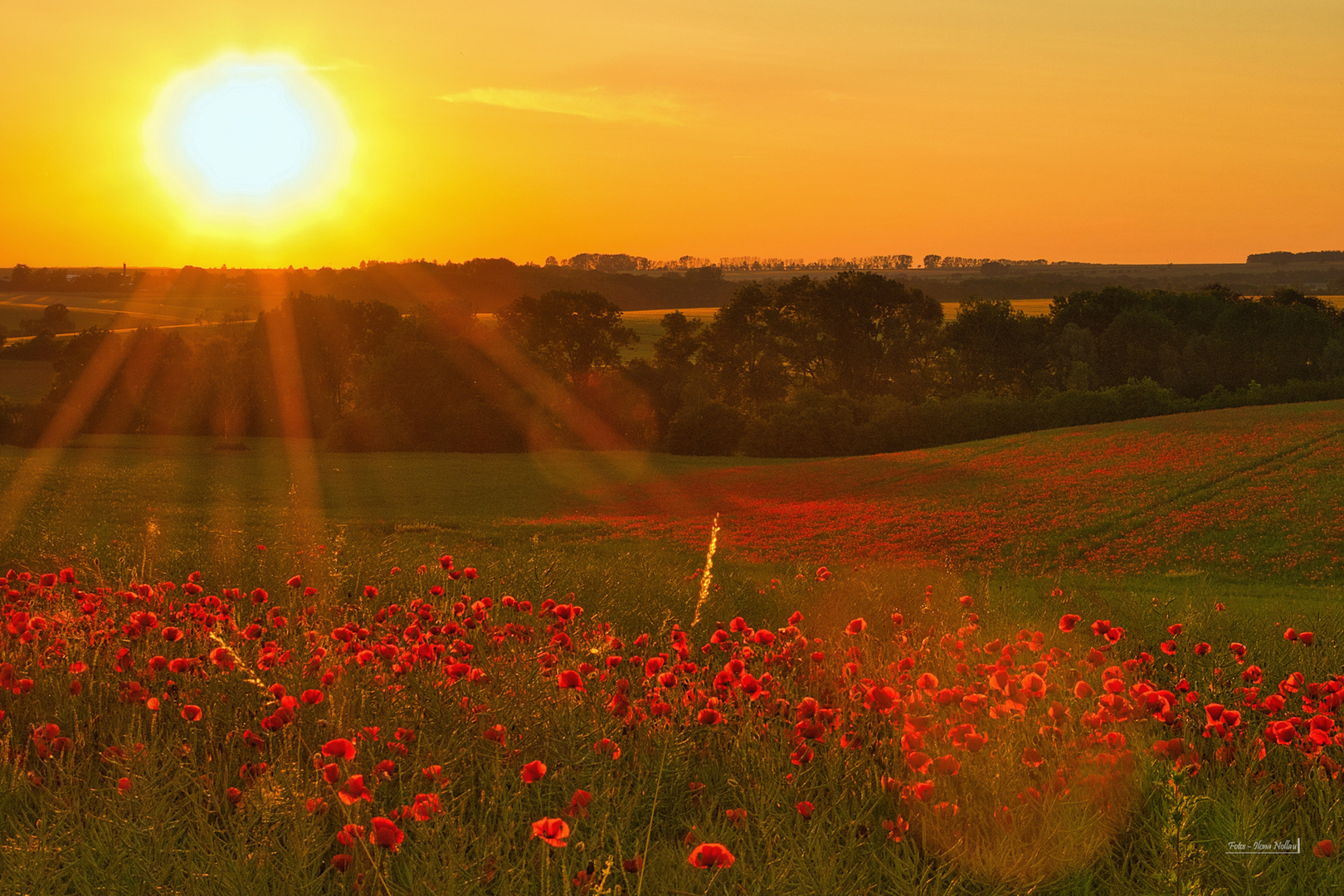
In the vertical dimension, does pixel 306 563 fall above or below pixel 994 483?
above

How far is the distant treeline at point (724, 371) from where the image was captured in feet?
195

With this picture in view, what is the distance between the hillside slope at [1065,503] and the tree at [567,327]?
2590 cm

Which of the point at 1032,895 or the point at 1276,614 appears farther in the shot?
the point at 1276,614

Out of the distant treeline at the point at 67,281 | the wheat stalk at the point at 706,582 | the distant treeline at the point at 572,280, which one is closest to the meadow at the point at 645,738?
the wheat stalk at the point at 706,582

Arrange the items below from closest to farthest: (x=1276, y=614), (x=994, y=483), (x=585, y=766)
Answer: (x=585, y=766) → (x=1276, y=614) → (x=994, y=483)

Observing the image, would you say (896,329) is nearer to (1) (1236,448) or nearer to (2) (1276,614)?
(1) (1236,448)

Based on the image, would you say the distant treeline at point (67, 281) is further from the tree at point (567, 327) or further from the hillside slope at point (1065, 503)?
the hillside slope at point (1065, 503)

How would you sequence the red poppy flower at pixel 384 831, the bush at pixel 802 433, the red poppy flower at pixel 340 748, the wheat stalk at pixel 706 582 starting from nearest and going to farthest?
1. the red poppy flower at pixel 384 831
2. the red poppy flower at pixel 340 748
3. the wheat stalk at pixel 706 582
4. the bush at pixel 802 433

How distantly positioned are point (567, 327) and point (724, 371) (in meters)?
11.9

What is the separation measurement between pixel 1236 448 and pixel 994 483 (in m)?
8.89

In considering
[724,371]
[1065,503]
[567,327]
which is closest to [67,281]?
[567,327]

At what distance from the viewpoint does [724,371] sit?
74312 mm

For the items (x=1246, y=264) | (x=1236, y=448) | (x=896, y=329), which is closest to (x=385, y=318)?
(x=896, y=329)

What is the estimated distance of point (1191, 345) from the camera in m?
70.8
